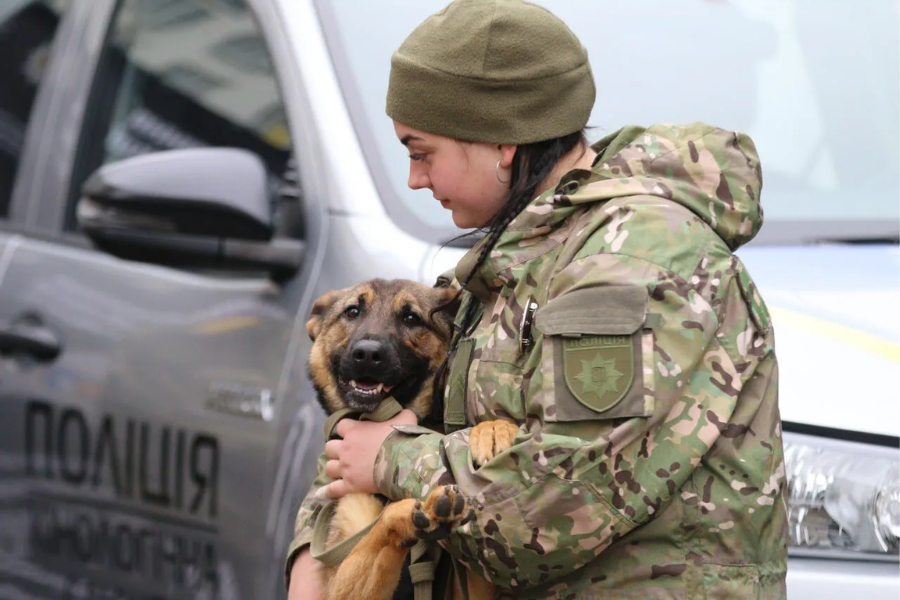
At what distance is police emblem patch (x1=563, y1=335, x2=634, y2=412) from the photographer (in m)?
1.83

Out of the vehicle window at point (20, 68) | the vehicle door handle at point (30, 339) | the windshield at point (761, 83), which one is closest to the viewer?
the windshield at point (761, 83)

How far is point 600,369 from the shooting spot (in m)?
1.84

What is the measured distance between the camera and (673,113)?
331cm

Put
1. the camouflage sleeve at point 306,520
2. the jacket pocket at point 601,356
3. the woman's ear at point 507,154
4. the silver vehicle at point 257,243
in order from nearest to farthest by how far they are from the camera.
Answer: the jacket pocket at point 601,356 < the woman's ear at point 507,154 < the camouflage sleeve at point 306,520 < the silver vehicle at point 257,243

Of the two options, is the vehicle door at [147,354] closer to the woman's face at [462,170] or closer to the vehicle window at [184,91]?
the vehicle window at [184,91]

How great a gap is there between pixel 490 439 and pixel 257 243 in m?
1.37

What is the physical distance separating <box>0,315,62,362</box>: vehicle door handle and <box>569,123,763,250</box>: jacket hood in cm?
220

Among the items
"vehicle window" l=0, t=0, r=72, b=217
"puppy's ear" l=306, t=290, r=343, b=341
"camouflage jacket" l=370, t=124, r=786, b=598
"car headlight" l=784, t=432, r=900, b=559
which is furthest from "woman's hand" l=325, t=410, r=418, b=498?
"vehicle window" l=0, t=0, r=72, b=217

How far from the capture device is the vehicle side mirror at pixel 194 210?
3104 mm

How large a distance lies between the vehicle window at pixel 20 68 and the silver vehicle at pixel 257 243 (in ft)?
0.86

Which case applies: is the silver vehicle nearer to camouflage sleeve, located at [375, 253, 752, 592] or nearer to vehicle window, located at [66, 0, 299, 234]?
vehicle window, located at [66, 0, 299, 234]

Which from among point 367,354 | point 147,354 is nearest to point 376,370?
point 367,354

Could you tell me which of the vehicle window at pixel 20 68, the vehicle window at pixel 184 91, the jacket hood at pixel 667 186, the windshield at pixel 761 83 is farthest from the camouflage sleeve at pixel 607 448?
the vehicle window at pixel 20 68

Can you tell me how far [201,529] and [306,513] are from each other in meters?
0.79
